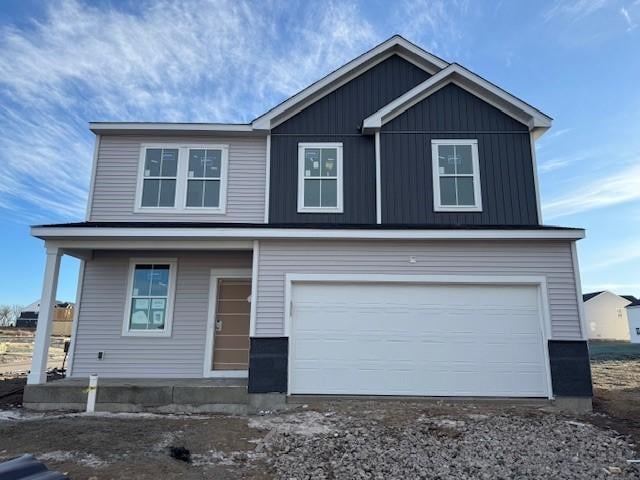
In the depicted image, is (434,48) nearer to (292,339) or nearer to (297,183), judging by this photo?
(297,183)

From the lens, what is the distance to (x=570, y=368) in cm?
748

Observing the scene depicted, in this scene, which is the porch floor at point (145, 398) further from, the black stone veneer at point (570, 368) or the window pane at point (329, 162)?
the black stone veneer at point (570, 368)

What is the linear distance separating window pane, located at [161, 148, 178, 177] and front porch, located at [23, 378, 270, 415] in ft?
15.5

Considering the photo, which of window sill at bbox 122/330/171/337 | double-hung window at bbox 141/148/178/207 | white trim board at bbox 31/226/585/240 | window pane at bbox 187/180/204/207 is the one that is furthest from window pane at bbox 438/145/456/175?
window sill at bbox 122/330/171/337

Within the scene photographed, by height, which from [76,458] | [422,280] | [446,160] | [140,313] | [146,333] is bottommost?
[76,458]

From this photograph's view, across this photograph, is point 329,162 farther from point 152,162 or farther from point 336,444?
point 336,444

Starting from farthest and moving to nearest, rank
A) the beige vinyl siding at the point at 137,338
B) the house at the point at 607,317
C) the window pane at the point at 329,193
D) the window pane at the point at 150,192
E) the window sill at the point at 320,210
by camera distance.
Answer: the house at the point at 607,317 → the window pane at the point at 150,192 → the window pane at the point at 329,193 → the window sill at the point at 320,210 → the beige vinyl siding at the point at 137,338

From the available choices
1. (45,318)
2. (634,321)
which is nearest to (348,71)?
(45,318)

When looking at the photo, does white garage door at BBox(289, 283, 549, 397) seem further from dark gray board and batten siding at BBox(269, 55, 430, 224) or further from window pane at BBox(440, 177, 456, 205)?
window pane at BBox(440, 177, 456, 205)

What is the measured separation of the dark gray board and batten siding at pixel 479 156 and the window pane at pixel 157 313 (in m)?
5.23

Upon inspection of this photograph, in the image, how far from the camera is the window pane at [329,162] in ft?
30.7

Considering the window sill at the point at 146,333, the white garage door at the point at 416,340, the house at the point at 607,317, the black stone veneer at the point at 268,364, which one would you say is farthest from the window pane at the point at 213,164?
the house at the point at 607,317

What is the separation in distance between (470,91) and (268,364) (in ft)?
24.6

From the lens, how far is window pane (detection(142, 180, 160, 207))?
9461 millimetres
